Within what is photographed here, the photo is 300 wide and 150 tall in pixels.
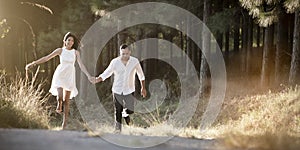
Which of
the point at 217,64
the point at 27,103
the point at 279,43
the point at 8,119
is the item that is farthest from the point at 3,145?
the point at 217,64

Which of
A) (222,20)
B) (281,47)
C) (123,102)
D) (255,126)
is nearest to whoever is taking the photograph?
(123,102)

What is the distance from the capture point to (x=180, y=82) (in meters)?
28.0

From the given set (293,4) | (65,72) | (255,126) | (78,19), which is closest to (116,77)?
(65,72)

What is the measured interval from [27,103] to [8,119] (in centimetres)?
186

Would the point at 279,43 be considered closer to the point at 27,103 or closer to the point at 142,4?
the point at 142,4

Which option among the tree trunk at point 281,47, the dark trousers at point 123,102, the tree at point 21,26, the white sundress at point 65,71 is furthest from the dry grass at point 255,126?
the tree at point 21,26

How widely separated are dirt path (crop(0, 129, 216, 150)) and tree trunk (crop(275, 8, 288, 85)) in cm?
1442

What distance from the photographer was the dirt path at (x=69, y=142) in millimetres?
5629

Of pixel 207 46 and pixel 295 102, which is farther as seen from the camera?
pixel 207 46

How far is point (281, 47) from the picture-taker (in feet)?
67.7

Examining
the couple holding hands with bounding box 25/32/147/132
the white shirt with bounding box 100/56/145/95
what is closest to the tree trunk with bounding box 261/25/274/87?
the couple holding hands with bounding box 25/32/147/132

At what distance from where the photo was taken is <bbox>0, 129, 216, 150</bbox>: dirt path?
5.63 meters

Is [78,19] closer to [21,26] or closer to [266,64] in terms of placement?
[21,26]

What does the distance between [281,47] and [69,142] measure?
16.2 metres
